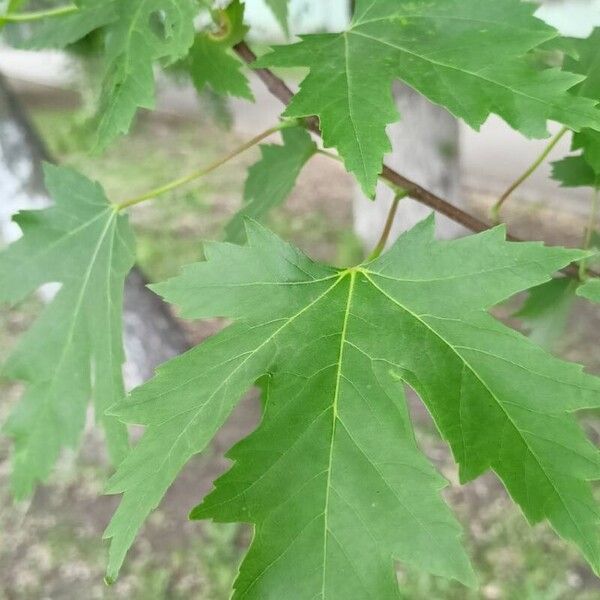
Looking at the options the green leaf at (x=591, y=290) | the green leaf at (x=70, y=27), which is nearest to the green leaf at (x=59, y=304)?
the green leaf at (x=70, y=27)

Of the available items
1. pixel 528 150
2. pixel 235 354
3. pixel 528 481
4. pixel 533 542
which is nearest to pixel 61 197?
pixel 235 354

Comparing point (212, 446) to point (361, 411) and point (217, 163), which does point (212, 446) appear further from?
point (361, 411)

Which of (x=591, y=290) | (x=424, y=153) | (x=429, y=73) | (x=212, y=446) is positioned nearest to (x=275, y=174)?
(x=429, y=73)

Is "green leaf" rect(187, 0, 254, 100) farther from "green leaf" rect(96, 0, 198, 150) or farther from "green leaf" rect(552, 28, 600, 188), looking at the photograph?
"green leaf" rect(552, 28, 600, 188)

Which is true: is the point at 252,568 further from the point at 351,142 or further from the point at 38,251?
the point at 38,251

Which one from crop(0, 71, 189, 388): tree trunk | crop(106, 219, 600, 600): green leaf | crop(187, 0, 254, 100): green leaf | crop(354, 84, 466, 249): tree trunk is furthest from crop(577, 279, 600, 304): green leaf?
crop(354, 84, 466, 249): tree trunk

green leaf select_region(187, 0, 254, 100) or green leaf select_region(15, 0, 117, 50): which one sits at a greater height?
green leaf select_region(15, 0, 117, 50)
